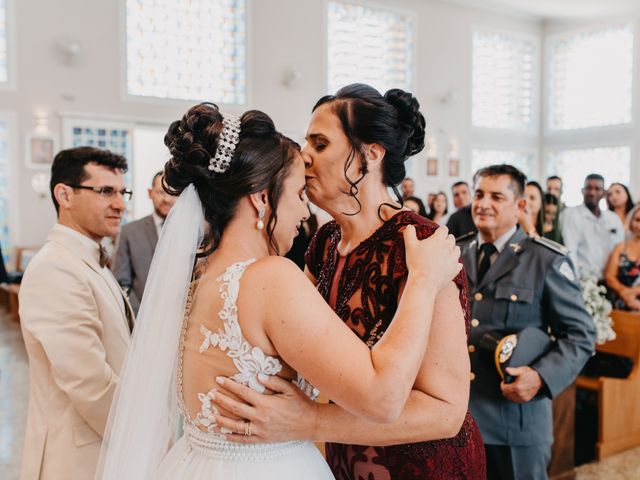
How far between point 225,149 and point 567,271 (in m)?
1.93

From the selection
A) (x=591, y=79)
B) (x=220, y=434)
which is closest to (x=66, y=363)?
(x=220, y=434)

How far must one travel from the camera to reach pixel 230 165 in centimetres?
152

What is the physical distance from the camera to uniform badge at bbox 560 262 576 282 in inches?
112

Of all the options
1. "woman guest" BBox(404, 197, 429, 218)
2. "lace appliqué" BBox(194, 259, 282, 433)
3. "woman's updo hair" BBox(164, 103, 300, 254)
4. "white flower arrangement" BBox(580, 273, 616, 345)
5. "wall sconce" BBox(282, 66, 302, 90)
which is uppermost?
"wall sconce" BBox(282, 66, 302, 90)

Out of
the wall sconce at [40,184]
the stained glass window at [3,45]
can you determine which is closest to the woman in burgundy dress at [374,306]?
the wall sconce at [40,184]

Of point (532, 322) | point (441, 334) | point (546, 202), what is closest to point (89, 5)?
point (546, 202)

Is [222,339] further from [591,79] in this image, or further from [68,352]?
[591,79]

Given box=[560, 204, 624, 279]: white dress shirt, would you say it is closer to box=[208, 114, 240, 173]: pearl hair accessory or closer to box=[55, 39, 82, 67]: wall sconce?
box=[208, 114, 240, 173]: pearl hair accessory

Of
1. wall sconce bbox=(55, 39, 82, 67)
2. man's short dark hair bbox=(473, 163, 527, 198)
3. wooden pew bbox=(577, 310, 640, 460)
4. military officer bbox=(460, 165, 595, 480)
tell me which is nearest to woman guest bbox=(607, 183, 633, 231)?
wooden pew bbox=(577, 310, 640, 460)

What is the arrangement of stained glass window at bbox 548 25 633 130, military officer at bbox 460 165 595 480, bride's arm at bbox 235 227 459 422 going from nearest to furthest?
bride's arm at bbox 235 227 459 422
military officer at bbox 460 165 595 480
stained glass window at bbox 548 25 633 130

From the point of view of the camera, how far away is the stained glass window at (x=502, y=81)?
15320mm

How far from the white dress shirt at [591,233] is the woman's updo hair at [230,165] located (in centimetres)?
651

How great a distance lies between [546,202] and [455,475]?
175 inches

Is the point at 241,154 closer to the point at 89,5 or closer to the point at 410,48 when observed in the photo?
the point at 89,5
